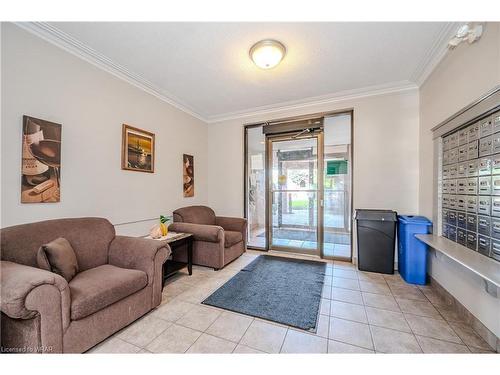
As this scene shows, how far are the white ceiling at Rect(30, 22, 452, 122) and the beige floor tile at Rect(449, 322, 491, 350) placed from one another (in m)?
2.74

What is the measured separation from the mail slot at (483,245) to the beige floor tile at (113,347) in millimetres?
2900

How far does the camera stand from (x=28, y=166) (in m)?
1.75

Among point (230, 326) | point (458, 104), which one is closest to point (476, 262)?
point (458, 104)

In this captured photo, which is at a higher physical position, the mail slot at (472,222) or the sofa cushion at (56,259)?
the mail slot at (472,222)

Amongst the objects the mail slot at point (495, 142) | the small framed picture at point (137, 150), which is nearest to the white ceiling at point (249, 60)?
the small framed picture at point (137, 150)

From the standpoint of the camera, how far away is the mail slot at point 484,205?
1.61 meters

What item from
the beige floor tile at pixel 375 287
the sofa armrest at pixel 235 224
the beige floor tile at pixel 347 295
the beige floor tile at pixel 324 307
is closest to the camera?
the beige floor tile at pixel 324 307

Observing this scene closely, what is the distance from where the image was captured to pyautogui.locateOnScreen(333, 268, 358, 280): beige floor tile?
2.74 metres

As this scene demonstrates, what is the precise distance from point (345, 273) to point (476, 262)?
1.52m

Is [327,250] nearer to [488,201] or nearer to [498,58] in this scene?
[488,201]

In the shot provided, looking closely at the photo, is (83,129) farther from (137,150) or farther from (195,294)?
(195,294)

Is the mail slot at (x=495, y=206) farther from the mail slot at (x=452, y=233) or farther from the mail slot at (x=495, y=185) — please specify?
the mail slot at (x=452, y=233)
